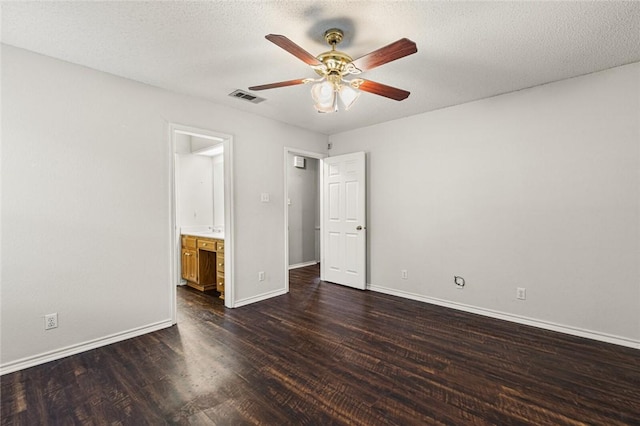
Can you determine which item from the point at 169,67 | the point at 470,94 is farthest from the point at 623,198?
the point at 169,67

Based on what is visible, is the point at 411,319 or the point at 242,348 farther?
the point at 411,319

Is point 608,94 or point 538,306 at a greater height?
point 608,94

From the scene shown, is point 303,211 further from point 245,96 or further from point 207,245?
point 245,96

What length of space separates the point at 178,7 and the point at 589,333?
4371 mm

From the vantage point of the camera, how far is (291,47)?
5.90 feet

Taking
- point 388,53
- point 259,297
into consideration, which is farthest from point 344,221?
point 388,53

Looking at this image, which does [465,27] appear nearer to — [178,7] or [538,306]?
[178,7]

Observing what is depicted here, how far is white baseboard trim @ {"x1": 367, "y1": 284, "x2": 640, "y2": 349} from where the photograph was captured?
2.71 meters

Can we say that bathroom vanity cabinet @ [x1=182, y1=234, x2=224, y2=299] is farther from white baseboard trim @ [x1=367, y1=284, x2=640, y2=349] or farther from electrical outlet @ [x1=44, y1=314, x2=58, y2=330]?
white baseboard trim @ [x1=367, y1=284, x2=640, y2=349]

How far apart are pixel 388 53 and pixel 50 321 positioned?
3333 millimetres

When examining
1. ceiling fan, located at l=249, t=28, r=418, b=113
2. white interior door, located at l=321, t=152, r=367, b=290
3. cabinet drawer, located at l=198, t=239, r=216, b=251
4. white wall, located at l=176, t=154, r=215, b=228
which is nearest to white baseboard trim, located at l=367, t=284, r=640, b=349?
white interior door, located at l=321, t=152, r=367, b=290

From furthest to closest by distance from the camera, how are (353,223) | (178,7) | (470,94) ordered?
(353,223), (470,94), (178,7)

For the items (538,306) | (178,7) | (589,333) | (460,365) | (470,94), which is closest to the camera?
(178,7)

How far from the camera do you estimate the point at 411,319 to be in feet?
11.0
